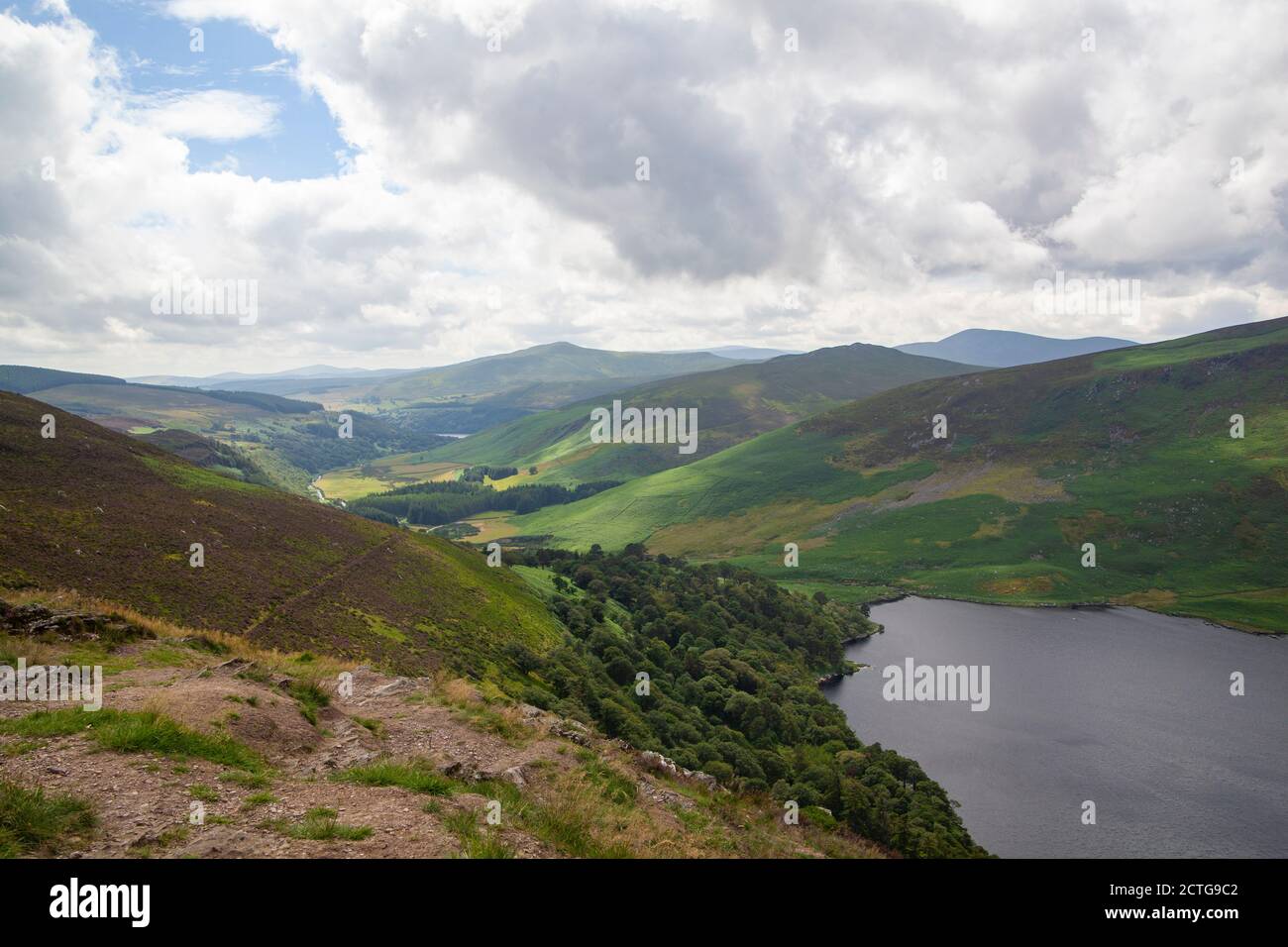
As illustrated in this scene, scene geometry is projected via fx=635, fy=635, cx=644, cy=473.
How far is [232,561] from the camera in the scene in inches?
2029

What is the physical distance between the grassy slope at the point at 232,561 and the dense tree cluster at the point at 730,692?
26.4 ft

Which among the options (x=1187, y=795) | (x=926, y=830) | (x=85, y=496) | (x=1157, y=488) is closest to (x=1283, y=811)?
(x=1187, y=795)

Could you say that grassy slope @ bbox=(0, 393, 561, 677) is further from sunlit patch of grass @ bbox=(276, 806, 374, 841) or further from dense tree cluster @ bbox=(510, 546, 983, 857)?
sunlit patch of grass @ bbox=(276, 806, 374, 841)

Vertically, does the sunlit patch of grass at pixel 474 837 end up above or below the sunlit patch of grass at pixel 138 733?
below

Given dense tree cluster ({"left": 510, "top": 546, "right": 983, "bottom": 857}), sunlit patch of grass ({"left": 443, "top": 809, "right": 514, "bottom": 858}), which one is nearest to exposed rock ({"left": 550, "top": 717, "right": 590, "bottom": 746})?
dense tree cluster ({"left": 510, "top": 546, "right": 983, "bottom": 857})

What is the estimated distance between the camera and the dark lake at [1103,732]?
62.1 metres

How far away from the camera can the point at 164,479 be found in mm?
68062

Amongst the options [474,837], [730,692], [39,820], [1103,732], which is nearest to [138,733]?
[39,820]

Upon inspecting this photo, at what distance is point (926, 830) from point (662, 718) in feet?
79.1

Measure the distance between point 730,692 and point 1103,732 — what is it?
1986 inches

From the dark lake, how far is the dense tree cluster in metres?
8.32

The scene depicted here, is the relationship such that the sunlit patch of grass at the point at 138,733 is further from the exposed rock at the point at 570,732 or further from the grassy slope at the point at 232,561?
the grassy slope at the point at 232,561

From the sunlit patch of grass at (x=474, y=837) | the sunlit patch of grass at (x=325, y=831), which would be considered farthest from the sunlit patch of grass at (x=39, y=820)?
the sunlit patch of grass at (x=474, y=837)

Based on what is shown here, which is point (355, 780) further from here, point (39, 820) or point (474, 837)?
point (39, 820)
